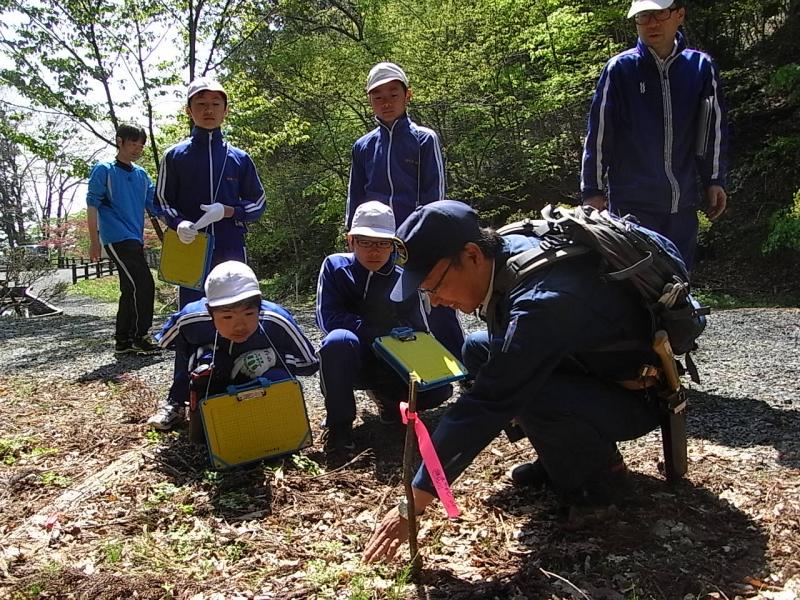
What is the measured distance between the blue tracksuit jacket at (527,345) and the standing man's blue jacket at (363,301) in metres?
1.41

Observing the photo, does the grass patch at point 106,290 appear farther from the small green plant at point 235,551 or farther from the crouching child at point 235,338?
the small green plant at point 235,551

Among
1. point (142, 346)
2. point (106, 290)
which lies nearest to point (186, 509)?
point (142, 346)

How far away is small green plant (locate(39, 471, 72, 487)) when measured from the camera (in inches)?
118

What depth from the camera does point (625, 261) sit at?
6.46ft

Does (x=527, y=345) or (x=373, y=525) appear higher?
(x=527, y=345)

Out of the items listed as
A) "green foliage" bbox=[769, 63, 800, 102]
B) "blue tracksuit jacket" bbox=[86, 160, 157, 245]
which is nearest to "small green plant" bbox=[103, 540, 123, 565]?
"blue tracksuit jacket" bbox=[86, 160, 157, 245]

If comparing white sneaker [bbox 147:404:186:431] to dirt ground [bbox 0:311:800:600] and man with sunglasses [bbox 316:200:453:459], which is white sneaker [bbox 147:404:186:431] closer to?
dirt ground [bbox 0:311:800:600]

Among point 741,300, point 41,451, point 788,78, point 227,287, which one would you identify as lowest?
point 741,300

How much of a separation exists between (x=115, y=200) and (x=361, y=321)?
3.03m

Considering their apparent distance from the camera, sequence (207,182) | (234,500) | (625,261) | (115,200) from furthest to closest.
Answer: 1. (115,200)
2. (207,182)
3. (234,500)
4. (625,261)

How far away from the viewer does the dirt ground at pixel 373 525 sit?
2031 mm

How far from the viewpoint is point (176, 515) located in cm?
260

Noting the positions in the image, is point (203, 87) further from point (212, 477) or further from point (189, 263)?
point (212, 477)

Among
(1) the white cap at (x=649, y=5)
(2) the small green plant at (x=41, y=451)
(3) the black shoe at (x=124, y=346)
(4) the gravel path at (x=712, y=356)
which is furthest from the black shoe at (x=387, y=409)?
(3) the black shoe at (x=124, y=346)
